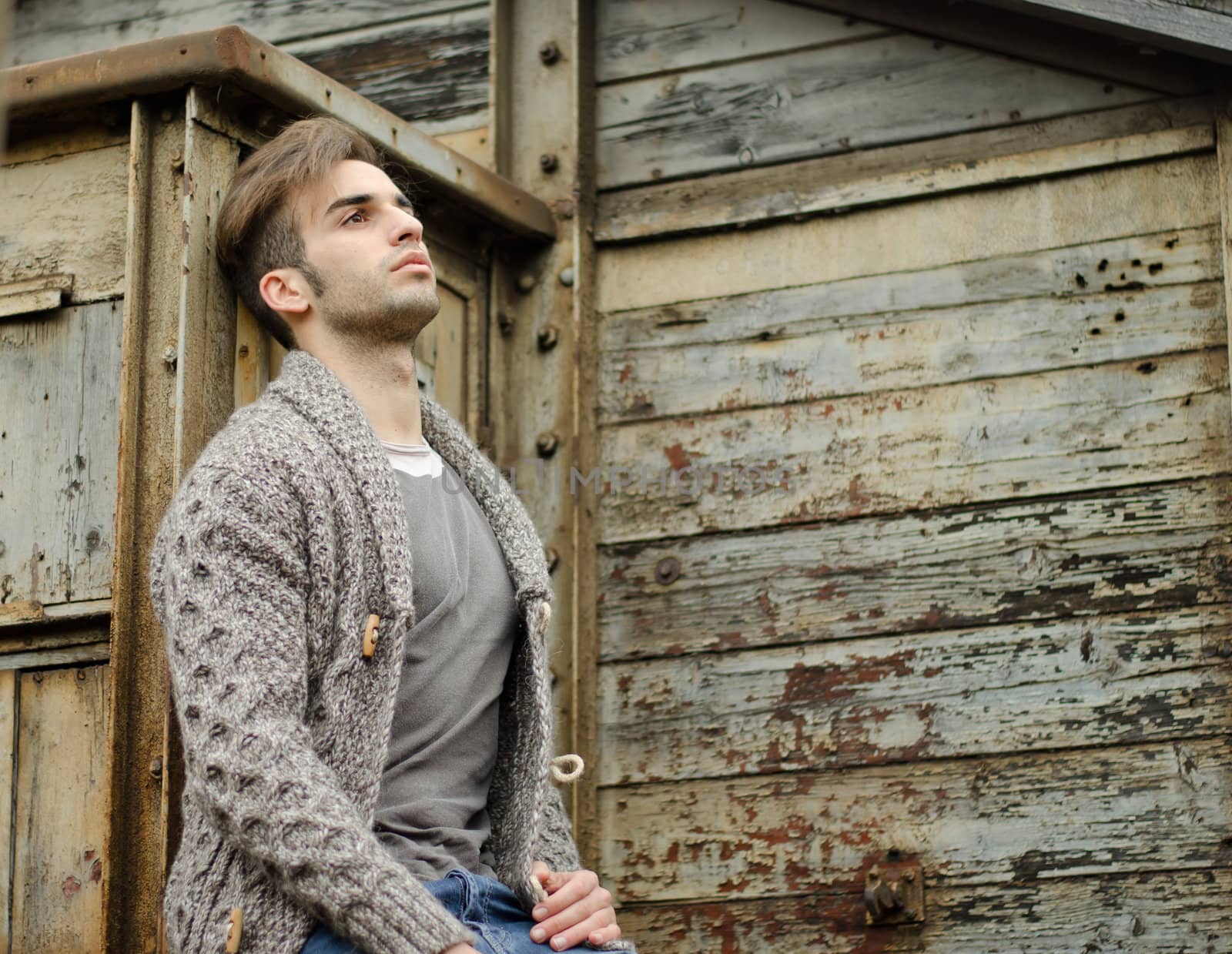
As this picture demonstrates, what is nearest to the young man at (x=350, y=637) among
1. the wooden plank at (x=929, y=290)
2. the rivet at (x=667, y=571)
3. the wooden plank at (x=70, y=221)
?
the wooden plank at (x=70, y=221)

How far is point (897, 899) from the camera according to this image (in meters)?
3.60

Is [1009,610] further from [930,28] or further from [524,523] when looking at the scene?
[930,28]

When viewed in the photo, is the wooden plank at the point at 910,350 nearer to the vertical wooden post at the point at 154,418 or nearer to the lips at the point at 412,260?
the lips at the point at 412,260

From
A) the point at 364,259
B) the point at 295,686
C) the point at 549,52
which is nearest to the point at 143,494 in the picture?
the point at 364,259

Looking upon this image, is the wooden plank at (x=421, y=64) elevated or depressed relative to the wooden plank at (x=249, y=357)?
elevated

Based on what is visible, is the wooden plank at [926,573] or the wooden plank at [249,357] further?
the wooden plank at [926,573]

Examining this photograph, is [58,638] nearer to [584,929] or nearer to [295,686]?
[295,686]

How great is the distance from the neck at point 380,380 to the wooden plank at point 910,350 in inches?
41.5

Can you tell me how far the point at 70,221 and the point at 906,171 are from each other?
1.87 m

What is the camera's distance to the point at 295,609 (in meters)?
2.64

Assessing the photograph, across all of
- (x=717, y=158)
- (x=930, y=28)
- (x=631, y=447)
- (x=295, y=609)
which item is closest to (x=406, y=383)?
(x=295, y=609)

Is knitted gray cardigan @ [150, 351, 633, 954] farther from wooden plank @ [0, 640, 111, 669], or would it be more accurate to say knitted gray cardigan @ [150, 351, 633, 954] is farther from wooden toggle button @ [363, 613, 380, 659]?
wooden plank @ [0, 640, 111, 669]

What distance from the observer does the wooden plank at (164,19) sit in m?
4.67

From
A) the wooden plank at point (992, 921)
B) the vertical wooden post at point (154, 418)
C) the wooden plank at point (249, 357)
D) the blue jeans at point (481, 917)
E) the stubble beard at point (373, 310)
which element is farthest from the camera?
the wooden plank at point (992, 921)
